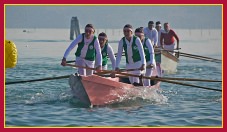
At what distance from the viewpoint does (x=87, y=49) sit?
15.8m

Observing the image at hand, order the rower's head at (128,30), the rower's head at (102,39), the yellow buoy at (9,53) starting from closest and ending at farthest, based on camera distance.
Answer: the yellow buoy at (9,53) → the rower's head at (128,30) → the rower's head at (102,39)

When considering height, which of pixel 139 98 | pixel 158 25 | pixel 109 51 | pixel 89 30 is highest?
pixel 158 25

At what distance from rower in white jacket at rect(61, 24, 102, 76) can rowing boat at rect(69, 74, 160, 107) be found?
72 cm

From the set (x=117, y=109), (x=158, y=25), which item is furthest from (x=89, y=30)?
(x=158, y=25)

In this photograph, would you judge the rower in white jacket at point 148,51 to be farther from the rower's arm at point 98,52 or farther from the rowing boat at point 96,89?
the rower's arm at point 98,52

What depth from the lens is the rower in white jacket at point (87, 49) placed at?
15.5 meters

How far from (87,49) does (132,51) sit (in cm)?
145

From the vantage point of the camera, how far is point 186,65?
100ft

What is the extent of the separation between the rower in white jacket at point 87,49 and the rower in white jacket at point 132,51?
78cm

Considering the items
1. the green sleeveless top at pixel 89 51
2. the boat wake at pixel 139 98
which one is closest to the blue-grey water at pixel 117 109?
the boat wake at pixel 139 98

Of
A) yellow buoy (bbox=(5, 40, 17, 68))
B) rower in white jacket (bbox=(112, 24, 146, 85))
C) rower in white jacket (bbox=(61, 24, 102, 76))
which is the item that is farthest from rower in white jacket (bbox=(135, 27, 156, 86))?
yellow buoy (bbox=(5, 40, 17, 68))

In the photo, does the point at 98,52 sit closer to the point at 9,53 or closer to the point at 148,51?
the point at 148,51

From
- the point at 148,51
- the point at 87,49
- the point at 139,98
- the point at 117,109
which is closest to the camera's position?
the point at 117,109

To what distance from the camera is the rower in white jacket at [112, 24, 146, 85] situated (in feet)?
52.1
